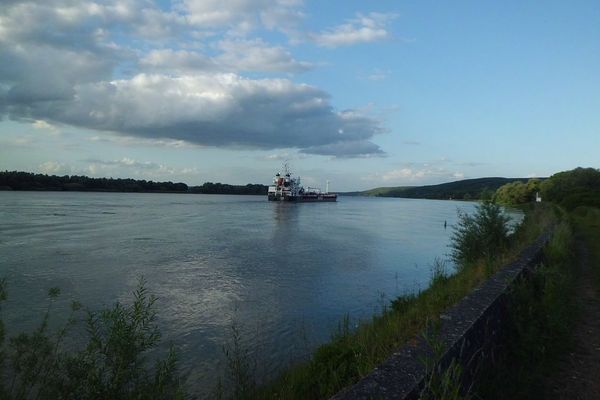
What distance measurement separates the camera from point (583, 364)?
5512mm

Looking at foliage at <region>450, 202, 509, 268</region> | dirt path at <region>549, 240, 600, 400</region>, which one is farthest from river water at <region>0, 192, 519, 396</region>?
dirt path at <region>549, 240, 600, 400</region>

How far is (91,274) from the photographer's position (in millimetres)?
15719

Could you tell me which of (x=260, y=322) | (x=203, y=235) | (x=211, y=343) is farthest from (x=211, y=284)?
(x=203, y=235)

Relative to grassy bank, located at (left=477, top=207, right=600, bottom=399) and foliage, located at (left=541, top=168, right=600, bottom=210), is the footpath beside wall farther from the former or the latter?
foliage, located at (left=541, top=168, right=600, bottom=210)

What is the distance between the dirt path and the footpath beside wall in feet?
2.61

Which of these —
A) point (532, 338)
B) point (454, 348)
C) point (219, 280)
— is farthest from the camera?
point (219, 280)

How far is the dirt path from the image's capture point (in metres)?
4.82

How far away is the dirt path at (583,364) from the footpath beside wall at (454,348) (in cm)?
79

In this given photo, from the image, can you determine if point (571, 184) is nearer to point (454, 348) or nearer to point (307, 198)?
point (307, 198)

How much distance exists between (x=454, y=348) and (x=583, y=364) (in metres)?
2.47

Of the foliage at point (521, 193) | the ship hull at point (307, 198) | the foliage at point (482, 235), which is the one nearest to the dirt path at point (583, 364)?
the foliage at point (482, 235)

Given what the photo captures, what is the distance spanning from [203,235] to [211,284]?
1527 centimetres

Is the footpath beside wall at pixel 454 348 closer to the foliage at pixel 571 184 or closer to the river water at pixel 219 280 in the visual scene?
the river water at pixel 219 280

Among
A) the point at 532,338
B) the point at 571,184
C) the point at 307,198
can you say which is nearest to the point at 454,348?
the point at 532,338
